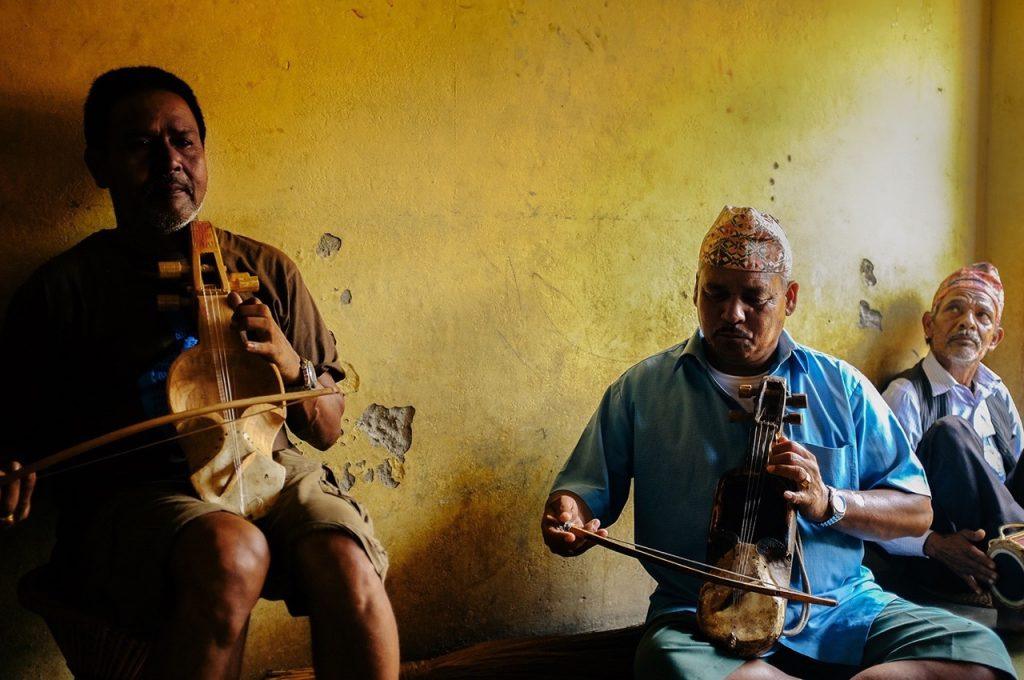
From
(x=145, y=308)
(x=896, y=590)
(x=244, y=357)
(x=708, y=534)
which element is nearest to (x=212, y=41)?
(x=145, y=308)

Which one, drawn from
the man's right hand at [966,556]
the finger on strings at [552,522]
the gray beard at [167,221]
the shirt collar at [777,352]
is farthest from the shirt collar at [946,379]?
the gray beard at [167,221]

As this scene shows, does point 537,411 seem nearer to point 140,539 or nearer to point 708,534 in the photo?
point 708,534

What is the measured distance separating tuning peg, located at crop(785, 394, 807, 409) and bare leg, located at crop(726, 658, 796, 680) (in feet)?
1.93

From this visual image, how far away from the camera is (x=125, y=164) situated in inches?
84.2

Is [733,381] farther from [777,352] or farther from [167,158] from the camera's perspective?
[167,158]

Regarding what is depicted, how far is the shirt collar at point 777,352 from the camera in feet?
7.94

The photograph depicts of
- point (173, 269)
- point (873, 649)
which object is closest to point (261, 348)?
point (173, 269)

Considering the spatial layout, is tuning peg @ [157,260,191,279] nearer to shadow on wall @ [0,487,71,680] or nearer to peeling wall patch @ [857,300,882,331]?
shadow on wall @ [0,487,71,680]

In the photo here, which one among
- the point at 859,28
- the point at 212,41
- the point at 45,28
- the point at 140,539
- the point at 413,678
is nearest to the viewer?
the point at 140,539

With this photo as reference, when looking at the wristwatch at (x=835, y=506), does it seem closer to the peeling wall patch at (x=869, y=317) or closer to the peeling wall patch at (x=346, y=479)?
A: the peeling wall patch at (x=346, y=479)

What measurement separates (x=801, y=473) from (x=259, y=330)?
125 cm

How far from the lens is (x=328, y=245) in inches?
104

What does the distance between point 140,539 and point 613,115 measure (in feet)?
6.65

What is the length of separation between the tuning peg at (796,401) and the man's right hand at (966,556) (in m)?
1.47
